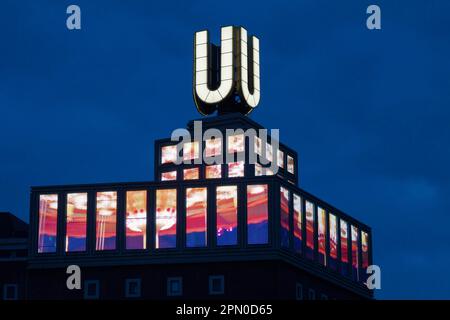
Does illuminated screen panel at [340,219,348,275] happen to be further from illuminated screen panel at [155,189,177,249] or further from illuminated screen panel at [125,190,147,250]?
illuminated screen panel at [125,190,147,250]

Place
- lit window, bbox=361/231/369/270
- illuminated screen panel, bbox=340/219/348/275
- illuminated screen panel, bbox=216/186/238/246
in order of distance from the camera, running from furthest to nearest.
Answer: lit window, bbox=361/231/369/270 → illuminated screen panel, bbox=340/219/348/275 → illuminated screen panel, bbox=216/186/238/246

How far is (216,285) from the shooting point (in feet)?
349

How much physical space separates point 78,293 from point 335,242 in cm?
3051

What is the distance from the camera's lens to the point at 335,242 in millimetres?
119938

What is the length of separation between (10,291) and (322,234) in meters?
35.5

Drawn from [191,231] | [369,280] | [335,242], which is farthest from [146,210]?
[369,280]

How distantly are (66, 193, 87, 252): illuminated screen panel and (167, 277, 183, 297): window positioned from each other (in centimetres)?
1014

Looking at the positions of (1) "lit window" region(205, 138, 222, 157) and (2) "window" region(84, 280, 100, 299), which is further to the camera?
(1) "lit window" region(205, 138, 222, 157)

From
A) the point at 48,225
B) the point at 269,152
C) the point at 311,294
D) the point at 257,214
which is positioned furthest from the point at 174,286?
the point at 269,152

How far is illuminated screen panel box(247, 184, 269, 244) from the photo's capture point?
106750 mm

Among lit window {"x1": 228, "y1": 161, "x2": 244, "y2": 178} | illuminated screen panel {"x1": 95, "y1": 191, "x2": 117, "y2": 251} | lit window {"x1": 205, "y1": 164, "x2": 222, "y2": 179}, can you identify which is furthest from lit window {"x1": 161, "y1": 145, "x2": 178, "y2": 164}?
illuminated screen panel {"x1": 95, "y1": 191, "x2": 117, "y2": 251}

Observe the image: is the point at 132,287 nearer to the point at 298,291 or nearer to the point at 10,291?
the point at 10,291

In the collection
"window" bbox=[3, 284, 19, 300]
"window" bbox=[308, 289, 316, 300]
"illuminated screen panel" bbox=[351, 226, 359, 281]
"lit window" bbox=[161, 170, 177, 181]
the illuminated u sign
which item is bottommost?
"window" bbox=[308, 289, 316, 300]
